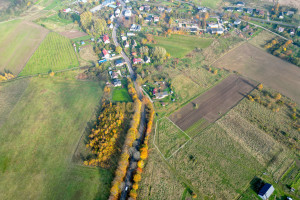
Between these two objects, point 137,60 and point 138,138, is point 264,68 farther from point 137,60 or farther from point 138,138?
point 138,138

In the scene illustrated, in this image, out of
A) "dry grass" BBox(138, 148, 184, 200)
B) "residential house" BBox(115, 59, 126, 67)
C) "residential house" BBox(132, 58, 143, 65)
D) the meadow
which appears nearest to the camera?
"dry grass" BBox(138, 148, 184, 200)

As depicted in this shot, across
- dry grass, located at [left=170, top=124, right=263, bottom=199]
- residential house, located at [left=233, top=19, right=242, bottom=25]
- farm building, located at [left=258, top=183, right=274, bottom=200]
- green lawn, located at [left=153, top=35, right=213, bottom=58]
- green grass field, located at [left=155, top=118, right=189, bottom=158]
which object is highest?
residential house, located at [left=233, top=19, right=242, bottom=25]

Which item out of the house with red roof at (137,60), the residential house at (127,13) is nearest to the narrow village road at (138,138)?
the house with red roof at (137,60)

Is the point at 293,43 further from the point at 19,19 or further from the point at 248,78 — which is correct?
the point at 19,19

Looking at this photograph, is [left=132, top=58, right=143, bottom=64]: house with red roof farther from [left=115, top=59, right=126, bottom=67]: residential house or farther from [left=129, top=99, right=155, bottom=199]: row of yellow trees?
[left=129, top=99, right=155, bottom=199]: row of yellow trees

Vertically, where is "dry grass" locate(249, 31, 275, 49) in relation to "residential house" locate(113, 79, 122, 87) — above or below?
below

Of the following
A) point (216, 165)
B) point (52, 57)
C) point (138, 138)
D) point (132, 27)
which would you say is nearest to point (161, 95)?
point (138, 138)

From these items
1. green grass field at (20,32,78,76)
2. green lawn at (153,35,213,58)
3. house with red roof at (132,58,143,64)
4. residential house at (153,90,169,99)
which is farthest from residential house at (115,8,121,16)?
residential house at (153,90,169,99)

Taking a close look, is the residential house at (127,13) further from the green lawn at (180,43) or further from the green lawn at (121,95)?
the green lawn at (121,95)
